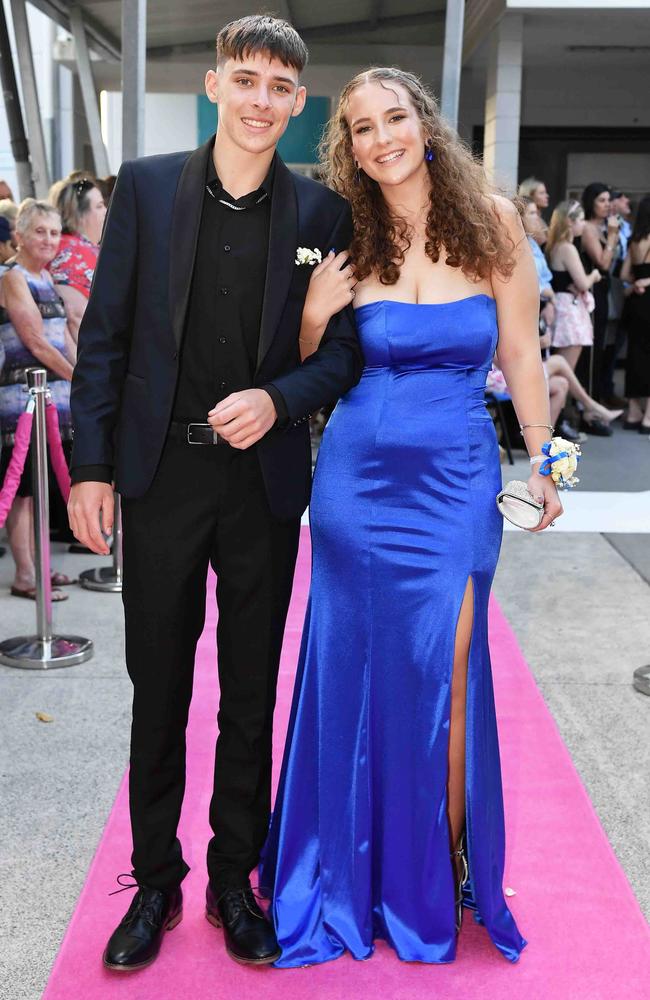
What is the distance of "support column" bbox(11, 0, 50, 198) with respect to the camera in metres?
11.5

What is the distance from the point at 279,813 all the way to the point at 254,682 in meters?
0.43

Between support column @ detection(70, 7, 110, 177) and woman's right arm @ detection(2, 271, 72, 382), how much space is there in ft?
17.9

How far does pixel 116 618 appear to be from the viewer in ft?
18.1

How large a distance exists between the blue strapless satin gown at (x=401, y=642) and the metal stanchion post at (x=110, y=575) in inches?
129

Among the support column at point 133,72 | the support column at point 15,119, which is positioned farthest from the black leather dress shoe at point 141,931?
the support column at point 15,119

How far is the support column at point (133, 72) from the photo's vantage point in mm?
7496

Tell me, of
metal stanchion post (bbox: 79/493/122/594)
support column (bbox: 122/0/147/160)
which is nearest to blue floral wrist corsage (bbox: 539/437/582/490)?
metal stanchion post (bbox: 79/493/122/594)

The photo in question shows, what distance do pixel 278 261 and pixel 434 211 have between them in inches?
19.3

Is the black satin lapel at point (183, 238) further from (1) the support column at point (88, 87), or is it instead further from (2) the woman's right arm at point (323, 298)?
(1) the support column at point (88, 87)

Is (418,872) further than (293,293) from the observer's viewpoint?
Yes

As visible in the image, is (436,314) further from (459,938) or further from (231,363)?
(459,938)

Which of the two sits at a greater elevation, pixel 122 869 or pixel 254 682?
pixel 254 682

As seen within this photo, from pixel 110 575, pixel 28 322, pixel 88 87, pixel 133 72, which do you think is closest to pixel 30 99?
pixel 88 87

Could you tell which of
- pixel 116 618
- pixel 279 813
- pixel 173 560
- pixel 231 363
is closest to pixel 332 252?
pixel 231 363
